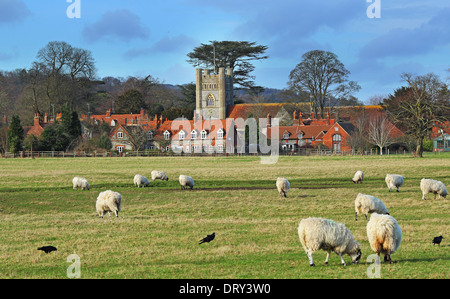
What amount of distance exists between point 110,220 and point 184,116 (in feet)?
328

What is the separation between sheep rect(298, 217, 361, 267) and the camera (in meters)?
12.4

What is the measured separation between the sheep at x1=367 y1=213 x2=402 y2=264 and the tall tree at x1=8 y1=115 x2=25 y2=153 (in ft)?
264

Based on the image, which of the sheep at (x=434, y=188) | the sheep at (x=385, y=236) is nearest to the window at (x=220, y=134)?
the sheep at (x=434, y=188)

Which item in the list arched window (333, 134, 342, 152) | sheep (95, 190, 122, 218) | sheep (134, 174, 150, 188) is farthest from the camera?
arched window (333, 134, 342, 152)

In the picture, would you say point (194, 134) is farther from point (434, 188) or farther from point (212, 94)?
point (434, 188)

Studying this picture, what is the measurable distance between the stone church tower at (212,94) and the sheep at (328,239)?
381 ft

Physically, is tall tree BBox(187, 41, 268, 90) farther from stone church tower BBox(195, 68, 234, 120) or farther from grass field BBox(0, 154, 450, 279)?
grass field BBox(0, 154, 450, 279)

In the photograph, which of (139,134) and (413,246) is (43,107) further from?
(413,246)

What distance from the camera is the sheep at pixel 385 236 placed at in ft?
40.9

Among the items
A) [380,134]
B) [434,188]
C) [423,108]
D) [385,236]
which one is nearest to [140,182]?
[434,188]

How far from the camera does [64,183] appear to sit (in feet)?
129

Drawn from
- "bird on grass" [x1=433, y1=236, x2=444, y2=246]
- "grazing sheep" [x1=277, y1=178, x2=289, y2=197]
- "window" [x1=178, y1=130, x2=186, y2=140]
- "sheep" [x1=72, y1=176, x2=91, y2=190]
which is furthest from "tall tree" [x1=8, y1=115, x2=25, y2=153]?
"bird on grass" [x1=433, y1=236, x2=444, y2=246]

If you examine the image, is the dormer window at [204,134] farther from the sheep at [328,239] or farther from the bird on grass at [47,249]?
→ the sheep at [328,239]
